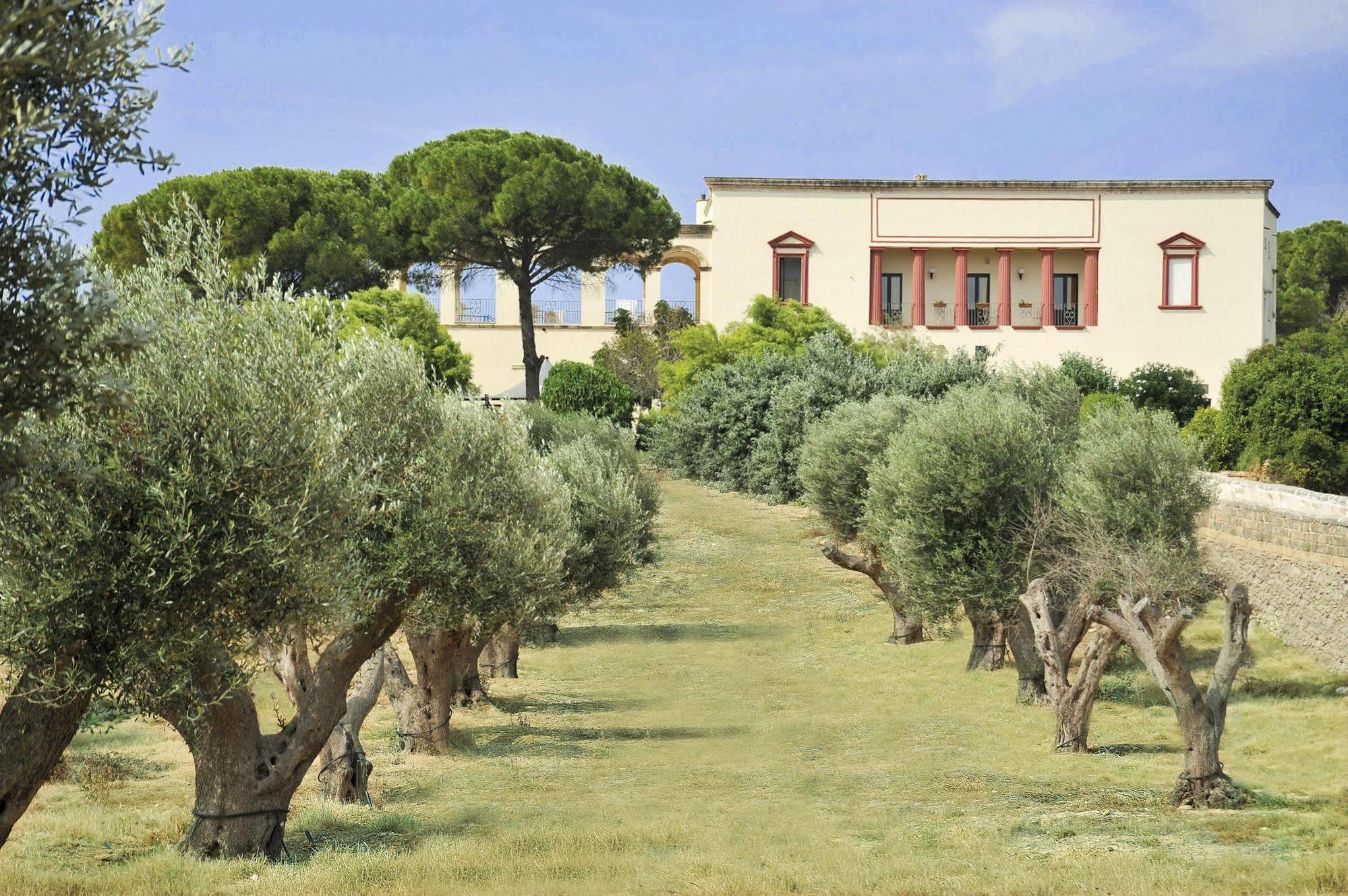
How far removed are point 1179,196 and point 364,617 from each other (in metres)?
61.6

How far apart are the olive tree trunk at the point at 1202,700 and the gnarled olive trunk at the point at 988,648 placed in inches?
409

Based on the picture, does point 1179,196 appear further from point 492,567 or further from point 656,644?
point 492,567

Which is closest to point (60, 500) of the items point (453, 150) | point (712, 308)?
point (453, 150)

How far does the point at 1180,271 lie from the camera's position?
6481 centimetres

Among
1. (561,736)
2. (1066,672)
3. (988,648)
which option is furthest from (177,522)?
(988,648)

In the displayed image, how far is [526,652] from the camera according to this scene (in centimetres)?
3091

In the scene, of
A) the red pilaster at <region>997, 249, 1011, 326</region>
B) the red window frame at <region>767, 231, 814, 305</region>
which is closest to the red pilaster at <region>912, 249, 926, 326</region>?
the red pilaster at <region>997, 249, 1011, 326</region>

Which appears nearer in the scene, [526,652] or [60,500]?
[60,500]

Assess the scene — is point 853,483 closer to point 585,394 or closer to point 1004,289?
point 585,394

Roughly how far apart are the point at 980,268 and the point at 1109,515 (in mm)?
45244

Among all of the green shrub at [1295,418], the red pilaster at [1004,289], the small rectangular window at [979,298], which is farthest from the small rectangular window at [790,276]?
the green shrub at [1295,418]

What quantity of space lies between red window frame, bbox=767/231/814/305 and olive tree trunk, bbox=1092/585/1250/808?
162 feet

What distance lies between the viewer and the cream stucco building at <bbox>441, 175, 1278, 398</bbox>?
6366 cm

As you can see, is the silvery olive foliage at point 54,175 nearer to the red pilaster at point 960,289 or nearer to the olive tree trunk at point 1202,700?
the olive tree trunk at point 1202,700
